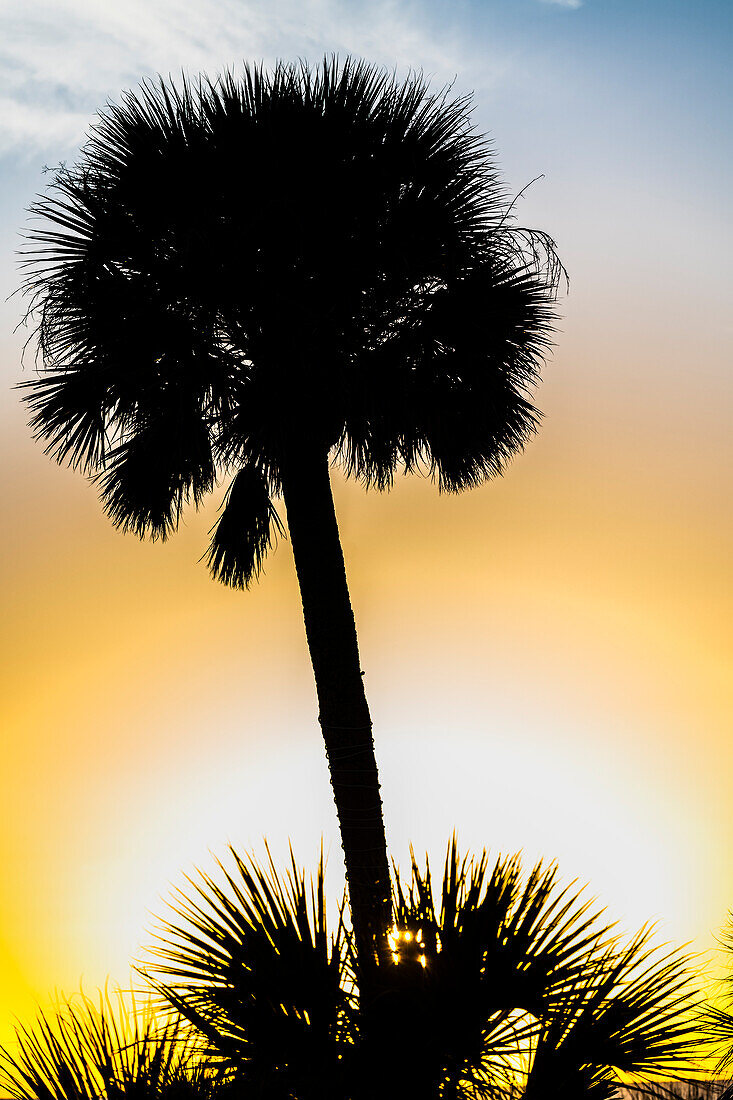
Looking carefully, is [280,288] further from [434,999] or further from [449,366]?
[434,999]

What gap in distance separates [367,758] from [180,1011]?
8.65 ft

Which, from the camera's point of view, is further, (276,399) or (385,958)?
(276,399)

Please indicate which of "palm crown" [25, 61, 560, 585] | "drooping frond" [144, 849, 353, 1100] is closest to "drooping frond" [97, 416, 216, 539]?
"palm crown" [25, 61, 560, 585]

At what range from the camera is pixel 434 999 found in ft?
12.3

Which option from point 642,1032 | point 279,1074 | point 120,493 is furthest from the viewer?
point 120,493

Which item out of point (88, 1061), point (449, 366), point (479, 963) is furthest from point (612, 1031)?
point (449, 366)

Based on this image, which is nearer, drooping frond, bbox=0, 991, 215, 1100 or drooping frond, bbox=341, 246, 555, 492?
drooping frond, bbox=0, 991, 215, 1100

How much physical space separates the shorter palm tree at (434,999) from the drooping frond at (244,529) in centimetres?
416

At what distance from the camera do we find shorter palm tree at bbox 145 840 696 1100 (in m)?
3.71

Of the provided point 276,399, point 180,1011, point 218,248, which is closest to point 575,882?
point 180,1011

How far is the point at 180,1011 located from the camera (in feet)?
12.8

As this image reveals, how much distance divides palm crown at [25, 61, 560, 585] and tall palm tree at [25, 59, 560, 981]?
→ 0.05ft

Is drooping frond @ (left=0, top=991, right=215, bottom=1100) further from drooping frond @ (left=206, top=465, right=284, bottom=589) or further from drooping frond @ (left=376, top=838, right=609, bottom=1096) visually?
drooping frond @ (left=206, top=465, right=284, bottom=589)

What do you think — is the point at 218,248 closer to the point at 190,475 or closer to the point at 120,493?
the point at 190,475
